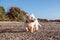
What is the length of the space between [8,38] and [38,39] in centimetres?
116

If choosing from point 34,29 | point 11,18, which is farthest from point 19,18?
point 34,29

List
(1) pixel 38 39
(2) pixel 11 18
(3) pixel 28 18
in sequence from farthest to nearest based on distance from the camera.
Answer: (2) pixel 11 18, (3) pixel 28 18, (1) pixel 38 39

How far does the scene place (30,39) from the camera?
8.86 metres

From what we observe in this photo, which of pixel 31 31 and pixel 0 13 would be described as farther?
pixel 0 13

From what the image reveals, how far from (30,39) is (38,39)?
1.02 feet

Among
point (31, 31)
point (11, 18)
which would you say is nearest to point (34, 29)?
point (31, 31)

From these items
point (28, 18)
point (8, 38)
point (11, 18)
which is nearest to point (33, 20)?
point (28, 18)

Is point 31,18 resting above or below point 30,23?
above

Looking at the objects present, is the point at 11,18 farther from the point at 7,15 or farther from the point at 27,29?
the point at 27,29

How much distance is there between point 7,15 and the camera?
103 feet

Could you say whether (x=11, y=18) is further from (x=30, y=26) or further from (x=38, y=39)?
(x=38, y=39)

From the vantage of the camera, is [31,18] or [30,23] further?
[30,23]

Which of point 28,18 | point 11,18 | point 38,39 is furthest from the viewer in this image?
point 11,18

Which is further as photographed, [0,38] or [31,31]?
[31,31]
